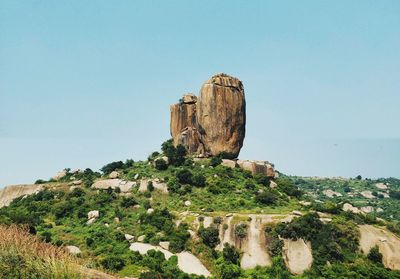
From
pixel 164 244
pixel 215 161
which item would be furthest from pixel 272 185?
pixel 164 244

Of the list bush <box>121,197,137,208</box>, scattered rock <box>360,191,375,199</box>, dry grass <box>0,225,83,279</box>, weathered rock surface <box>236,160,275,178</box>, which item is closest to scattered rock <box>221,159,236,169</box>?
weathered rock surface <box>236,160,275,178</box>

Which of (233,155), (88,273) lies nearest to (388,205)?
(233,155)

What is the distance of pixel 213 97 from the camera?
251 ft

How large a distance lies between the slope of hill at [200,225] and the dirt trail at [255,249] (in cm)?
12

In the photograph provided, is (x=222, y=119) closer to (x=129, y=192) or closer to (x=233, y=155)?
(x=233, y=155)

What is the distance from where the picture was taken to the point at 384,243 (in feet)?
165

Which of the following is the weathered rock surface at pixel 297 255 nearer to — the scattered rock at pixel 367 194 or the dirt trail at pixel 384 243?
the dirt trail at pixel 384 243

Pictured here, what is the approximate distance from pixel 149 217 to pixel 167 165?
19.5 meters

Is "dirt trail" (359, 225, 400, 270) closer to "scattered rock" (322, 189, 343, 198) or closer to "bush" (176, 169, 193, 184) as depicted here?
"bush" (176, 169, 193, 184)

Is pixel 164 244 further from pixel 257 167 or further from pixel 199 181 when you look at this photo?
pixel 257 167

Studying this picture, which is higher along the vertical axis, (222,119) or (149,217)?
(222,119)

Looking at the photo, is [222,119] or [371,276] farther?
[222,119]

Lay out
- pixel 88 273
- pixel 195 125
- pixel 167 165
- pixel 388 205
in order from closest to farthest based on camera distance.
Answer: pixel 88 273
pixel 167 165
pixel 195 125
pixel 388 205

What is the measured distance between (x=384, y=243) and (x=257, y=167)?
1111 inches
